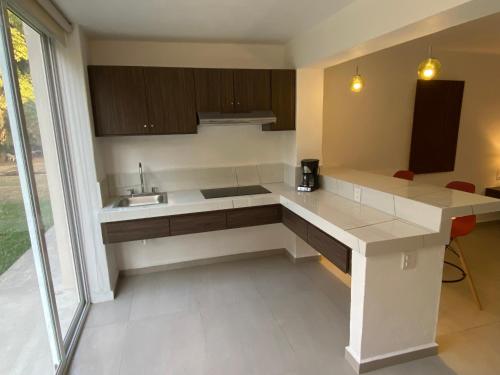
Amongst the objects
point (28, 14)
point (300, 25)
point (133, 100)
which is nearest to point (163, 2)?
point (28, 14)

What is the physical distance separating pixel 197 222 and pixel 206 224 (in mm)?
91

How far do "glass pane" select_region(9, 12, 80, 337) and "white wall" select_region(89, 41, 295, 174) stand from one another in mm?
652

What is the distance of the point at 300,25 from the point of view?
107 inches

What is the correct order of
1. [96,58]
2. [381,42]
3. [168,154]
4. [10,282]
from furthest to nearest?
[168,154] → [96,58] → [381,42] → [10,282]

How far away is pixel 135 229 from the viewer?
112 inches

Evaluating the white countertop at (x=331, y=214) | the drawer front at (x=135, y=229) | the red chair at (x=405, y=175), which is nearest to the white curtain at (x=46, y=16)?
the white countertop at (x=331, y=214)

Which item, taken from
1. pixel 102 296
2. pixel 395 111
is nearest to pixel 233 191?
pixel 102 296

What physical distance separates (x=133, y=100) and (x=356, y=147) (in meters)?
2.63

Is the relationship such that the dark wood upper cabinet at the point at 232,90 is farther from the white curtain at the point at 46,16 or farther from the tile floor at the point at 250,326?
the tile floor at the point at 250,326

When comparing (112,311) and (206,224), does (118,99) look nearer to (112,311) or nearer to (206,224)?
(206,224)

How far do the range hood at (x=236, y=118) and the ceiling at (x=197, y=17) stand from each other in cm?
75

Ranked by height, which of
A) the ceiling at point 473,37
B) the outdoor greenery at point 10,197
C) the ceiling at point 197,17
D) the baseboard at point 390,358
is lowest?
the baseboard at point 390,358

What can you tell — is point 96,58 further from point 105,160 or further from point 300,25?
point 300,25

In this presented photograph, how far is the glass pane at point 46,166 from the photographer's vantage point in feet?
6.80
